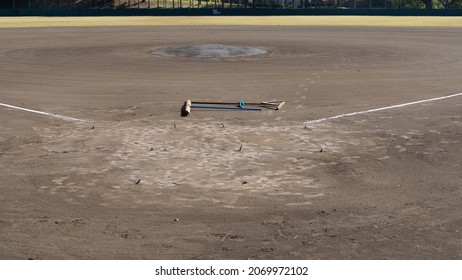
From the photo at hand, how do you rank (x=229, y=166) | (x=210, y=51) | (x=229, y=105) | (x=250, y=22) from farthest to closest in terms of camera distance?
(x=250, y=22) → (x=210, y=51) → (x=229, y=105) → (x=229, y=166)

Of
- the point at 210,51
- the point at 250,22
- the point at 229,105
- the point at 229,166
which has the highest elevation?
the point at 250,22

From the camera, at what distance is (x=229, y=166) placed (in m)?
12.5

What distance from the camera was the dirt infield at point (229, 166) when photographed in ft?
29.1

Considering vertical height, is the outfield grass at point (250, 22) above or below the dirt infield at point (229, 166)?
above

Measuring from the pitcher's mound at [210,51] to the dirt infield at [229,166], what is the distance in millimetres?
5569

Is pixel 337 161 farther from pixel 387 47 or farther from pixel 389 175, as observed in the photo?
pixel 387 47

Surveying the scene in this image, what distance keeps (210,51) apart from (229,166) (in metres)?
22.3

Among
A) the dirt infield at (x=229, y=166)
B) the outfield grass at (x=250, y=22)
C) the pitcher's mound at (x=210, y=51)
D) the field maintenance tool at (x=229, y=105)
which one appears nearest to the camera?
the dirt infield at (x=229, y=166)

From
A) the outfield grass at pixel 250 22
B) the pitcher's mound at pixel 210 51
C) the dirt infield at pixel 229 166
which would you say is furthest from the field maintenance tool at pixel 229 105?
the outfield grass at pixel 250 22

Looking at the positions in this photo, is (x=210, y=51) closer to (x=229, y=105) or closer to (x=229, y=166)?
(x=229, y=105)

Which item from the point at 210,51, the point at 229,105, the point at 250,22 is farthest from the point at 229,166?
the point at 250,22

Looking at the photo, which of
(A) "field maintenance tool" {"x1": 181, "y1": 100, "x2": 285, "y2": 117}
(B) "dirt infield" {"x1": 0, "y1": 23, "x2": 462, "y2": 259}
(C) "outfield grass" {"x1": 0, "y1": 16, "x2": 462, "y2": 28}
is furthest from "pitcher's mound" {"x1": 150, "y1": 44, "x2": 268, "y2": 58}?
(C) "outfield grass" {"x1": 0, "y1": 16, "x2": 462, "y2": 28}

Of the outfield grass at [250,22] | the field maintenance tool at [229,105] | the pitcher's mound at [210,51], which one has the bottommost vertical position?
the field maintenance tool at [229,105]

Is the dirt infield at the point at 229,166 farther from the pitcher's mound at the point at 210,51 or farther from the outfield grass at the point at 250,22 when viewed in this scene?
the outfield grass at the point at 250,22
